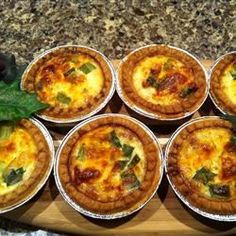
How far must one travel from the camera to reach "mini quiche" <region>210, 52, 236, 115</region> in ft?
6.84

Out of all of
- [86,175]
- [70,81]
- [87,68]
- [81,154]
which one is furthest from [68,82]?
[86,175]

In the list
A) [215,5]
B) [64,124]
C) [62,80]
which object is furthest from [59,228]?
[215,5]

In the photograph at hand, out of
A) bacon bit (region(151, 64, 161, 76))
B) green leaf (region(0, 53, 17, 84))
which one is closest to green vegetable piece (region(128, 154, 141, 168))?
bacon bit (region(151, 64, 161, 76))

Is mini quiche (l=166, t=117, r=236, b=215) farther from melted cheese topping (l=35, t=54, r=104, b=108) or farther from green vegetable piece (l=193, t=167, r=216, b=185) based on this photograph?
melted cheese topping (l=35, t=54, r=104, b=108)

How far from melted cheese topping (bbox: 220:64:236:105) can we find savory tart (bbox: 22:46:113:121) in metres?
0.54

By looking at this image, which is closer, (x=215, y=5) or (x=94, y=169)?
(x=94, y=169)

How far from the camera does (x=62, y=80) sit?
216 centimetres

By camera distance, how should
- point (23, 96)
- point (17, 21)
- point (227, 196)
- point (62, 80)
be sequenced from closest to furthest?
1. point (227, 196)
2. point (23, 96)
3. point (62, 80)
4. point (17, 21)

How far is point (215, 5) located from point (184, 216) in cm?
130

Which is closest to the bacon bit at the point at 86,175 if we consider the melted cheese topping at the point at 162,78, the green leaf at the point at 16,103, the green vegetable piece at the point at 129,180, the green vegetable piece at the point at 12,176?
the green vegetable piece at the point at 129,180

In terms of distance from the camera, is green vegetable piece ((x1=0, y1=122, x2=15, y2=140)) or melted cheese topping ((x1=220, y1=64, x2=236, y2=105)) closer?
green vegetable piece ((x1=0, y1=122, x2=15, y2=140))

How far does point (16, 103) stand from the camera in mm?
2000

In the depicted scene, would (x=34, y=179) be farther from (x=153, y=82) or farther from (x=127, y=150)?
(x=153, y=82)

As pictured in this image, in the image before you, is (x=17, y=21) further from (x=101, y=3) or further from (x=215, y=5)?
(x=215, y=5)
